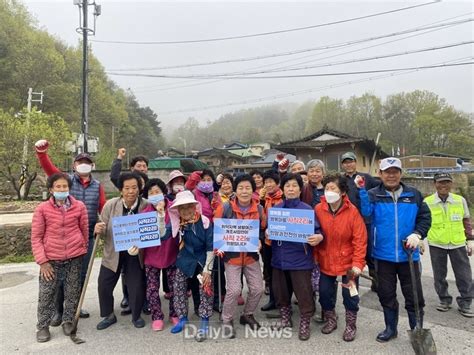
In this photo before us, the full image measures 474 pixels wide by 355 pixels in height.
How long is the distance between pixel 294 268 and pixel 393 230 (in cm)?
117

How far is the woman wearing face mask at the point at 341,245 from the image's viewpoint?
3.56m

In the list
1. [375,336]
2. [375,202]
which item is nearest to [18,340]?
[375,336]

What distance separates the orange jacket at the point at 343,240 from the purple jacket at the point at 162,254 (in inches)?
72.5

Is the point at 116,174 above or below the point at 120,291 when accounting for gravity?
above

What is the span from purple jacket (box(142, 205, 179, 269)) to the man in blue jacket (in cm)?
239

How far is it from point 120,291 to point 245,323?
248 cm

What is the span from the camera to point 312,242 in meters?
3.62

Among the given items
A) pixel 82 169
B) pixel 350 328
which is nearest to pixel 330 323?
pixel 350 328

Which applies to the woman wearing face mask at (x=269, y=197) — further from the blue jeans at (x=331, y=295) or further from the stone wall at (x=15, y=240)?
the stone wall at (x=15, y=240)

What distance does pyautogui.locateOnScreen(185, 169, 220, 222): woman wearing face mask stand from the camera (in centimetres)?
460

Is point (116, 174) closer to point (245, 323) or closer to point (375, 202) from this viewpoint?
point (245, 323)

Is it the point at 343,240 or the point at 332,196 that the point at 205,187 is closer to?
the point at 332,196

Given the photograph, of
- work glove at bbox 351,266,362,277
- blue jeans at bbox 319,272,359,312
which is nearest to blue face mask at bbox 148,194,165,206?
blue jeans at bbox 319,272,359,312

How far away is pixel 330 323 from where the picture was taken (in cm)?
382
